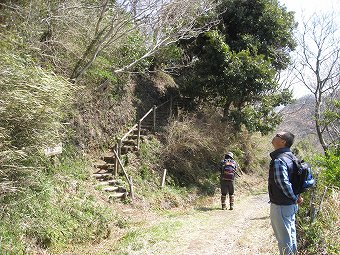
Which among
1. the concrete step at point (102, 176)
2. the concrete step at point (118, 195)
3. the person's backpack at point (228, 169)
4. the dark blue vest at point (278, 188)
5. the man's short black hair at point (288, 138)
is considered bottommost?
the concrete step at point (118, 195)

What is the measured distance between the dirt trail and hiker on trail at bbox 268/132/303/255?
911 mm

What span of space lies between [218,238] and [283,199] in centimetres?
239

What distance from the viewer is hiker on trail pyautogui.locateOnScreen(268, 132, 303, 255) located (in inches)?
163

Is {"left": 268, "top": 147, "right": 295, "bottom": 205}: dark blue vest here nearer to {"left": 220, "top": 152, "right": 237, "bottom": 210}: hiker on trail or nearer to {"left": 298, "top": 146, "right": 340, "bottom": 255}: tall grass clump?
{"left": 298, "top": 146, "right": 340, "bottom": 255}: tall grass clump

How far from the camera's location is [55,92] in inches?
220

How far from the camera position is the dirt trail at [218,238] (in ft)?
17.8

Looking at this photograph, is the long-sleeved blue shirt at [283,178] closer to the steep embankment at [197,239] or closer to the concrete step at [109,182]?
the steep embankment at [197,239]

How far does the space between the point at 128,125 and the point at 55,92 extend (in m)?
8.38

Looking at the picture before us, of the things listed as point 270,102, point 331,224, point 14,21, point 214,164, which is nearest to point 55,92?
point 14,21

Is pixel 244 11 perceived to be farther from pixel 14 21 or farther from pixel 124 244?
pixel 124 244

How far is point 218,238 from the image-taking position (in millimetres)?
6203

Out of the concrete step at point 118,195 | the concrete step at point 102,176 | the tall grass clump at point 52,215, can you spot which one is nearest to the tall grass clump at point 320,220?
the tall grass clump at point 52,215

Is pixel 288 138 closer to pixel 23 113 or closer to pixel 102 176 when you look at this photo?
pixel 23 113

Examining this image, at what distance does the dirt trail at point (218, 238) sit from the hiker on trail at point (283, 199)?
2.99ft
